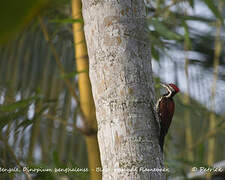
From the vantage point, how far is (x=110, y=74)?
0.67 m

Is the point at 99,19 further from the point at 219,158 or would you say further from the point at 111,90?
the point at 219,158

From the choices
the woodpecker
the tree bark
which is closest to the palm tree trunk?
the woodpecker

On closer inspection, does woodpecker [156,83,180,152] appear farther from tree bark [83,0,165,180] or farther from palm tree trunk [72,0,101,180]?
palm tree trunk [72,0,101,180]

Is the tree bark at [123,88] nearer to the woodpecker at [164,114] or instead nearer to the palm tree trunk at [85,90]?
the woodpecker at [164,114]

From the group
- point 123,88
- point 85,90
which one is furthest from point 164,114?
point 85,90

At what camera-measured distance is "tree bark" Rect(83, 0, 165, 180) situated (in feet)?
2.08

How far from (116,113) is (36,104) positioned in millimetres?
489

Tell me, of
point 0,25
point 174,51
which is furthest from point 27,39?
point 0,25

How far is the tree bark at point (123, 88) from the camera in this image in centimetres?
63

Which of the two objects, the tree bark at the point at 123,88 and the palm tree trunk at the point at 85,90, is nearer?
the tree bark at the point at 123,88

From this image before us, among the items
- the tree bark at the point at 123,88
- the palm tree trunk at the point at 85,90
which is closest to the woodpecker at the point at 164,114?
the tree bark at the point at 123,88

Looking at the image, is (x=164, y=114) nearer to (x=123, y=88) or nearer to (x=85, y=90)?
(x=123, y=88)

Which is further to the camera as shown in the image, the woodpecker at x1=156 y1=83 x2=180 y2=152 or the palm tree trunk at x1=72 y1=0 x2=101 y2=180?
the palm tree trunk at x1=72 y1=0 x2=101 y2=180

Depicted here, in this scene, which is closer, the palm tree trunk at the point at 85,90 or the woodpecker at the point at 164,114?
the woodpecker at the point at 164,114
